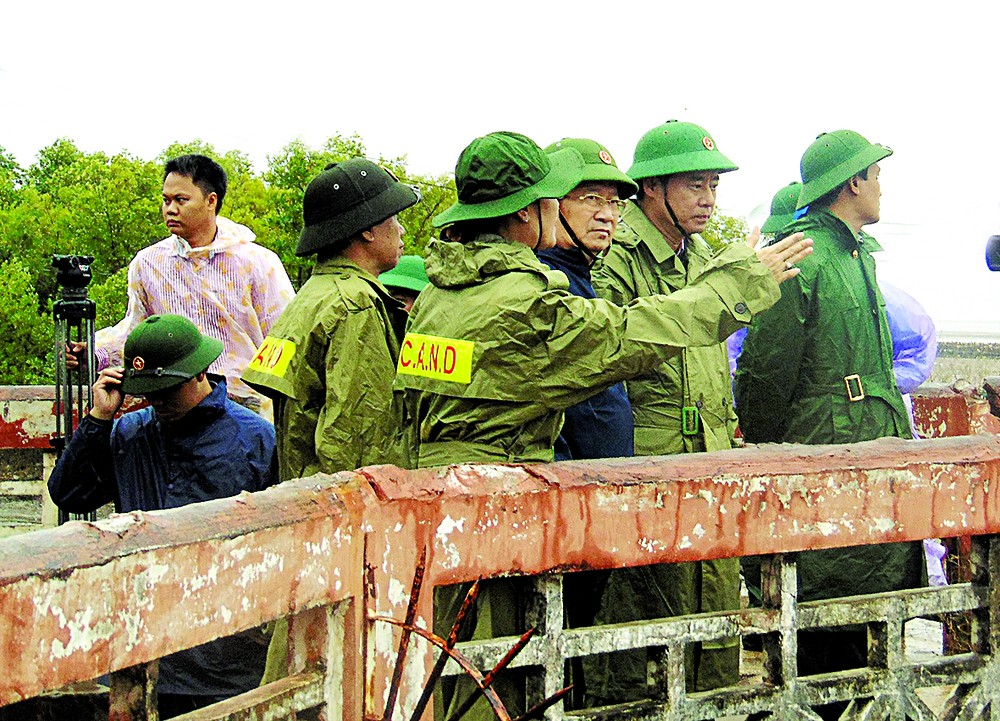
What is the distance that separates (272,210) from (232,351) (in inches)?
1024

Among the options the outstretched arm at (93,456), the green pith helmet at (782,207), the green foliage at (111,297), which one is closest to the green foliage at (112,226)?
the green foliage at (111,297)

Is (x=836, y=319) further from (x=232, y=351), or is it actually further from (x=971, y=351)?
(x=971, y=351)

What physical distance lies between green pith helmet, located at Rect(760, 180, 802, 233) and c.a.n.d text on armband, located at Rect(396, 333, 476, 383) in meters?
3.82

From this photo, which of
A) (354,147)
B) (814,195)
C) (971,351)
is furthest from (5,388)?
(971,351)

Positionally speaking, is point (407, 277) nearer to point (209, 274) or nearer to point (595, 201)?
point (209, 274)

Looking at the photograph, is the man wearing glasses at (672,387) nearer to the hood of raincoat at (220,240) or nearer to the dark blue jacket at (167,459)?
the dark blue jacket at (167,459)

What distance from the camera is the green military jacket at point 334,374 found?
387 cm

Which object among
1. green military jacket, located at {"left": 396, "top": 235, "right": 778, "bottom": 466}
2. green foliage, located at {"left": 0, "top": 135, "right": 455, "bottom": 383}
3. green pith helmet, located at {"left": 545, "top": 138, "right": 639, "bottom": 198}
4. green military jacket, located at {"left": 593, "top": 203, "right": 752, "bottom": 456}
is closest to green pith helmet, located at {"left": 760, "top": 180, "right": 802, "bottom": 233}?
green military jacket, located at {"left": 593, "top": 203, "right": 752, "bottom": 456}

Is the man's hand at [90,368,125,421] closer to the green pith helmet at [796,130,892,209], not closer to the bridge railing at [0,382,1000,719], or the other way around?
the bridge railing at [0,382,1000,719]

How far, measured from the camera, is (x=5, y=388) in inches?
280

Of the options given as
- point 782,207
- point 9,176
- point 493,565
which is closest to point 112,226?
point 9,176

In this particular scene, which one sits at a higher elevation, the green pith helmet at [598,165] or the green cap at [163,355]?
the green pith helmet at [598,165]

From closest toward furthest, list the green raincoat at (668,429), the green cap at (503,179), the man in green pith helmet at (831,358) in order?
the green cap at (503,179) → the green raincoat at (668,429) → the man in green pith helmet at (831,358)

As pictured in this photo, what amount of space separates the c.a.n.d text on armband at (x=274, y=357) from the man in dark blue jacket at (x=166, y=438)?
0.72 feet
